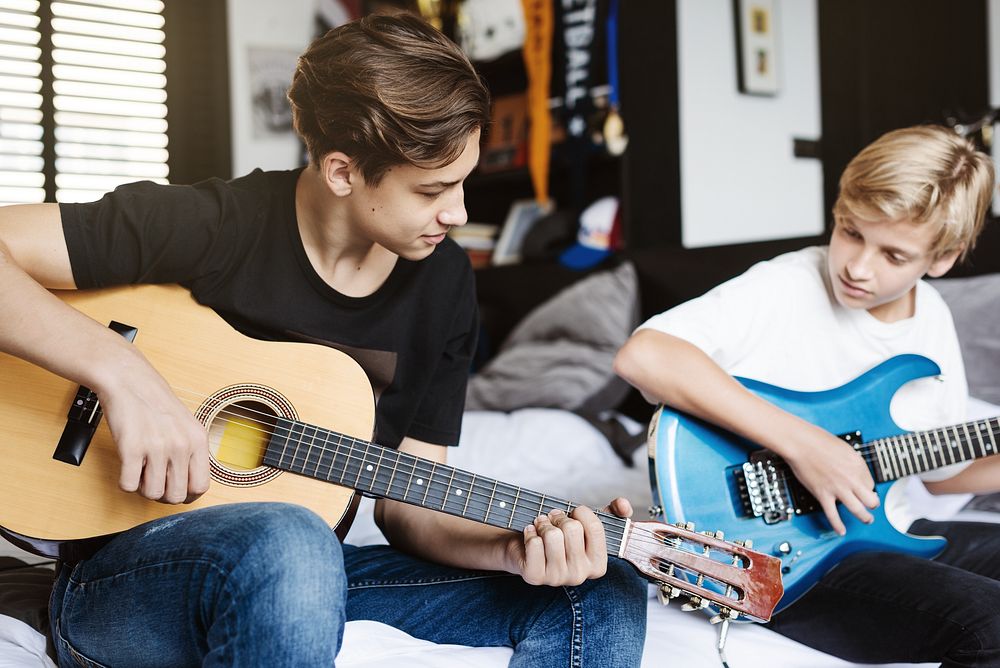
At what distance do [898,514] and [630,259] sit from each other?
1457 millimetres

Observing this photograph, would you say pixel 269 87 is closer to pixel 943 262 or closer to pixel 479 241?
pixel 479 241

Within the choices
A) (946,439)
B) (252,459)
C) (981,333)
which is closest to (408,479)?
(252,459)

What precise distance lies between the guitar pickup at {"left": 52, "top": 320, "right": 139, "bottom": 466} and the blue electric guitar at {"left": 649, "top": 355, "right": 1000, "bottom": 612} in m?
0.70

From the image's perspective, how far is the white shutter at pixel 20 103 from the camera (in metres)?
3.12

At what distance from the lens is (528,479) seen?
1.96 metres

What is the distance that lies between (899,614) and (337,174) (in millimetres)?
889

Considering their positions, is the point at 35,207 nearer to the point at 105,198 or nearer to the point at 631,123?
the point at 105,198

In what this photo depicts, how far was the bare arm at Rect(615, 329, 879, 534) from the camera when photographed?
3.82 ft

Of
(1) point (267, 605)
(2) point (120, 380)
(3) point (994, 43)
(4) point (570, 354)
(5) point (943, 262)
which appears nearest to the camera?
(1) point (267, 605)

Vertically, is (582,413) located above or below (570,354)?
below

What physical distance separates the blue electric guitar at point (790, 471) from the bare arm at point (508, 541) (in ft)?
0.81

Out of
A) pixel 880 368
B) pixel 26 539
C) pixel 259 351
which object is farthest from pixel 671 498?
pixel 26 539

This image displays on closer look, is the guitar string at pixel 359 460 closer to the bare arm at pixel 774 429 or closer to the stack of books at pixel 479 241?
the bare arm at pixel 774 429

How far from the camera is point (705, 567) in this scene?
3.07 feet
